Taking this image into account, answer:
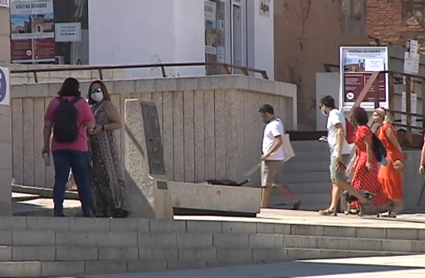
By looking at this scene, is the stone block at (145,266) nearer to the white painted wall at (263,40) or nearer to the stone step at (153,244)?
the stone step at (153,244)

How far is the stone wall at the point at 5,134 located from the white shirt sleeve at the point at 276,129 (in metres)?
4.51

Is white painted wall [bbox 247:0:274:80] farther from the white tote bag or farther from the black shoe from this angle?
the white tote bag

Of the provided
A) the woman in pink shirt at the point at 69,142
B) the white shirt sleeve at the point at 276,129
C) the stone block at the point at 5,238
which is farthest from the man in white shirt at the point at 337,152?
the stone block at the point at 5,238

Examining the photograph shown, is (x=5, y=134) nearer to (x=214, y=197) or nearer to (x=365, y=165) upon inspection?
(x=214, y=197)

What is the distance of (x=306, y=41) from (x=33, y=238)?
15.3 meters

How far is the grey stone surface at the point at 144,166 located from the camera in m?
14.7

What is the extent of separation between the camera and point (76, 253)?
1309 cm

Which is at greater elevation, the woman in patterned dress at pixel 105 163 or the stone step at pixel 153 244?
the woman in patterned dress at pixel 105 163

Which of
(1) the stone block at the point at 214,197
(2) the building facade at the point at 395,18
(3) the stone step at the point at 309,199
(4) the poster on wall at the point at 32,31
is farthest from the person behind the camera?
(2) the building facade at the point at 395,18

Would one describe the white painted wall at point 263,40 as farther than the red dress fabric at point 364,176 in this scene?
Yes

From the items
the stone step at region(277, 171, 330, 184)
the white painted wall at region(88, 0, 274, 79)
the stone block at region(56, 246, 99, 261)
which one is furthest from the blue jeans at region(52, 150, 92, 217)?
the white painted wall at region(88, 0, 274, 79)

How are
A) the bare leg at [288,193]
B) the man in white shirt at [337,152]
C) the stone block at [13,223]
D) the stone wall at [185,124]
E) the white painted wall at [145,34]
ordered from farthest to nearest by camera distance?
the white painted wall at [145,34] → the stone wall at [185,124] → the bare leg at [288,193] → the man in white shirt at [337,152] → the stone block at [13,223]

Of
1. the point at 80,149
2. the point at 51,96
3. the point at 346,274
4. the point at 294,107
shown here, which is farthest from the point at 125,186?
the point at 294,107

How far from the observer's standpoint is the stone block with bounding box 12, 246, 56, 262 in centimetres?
1277
